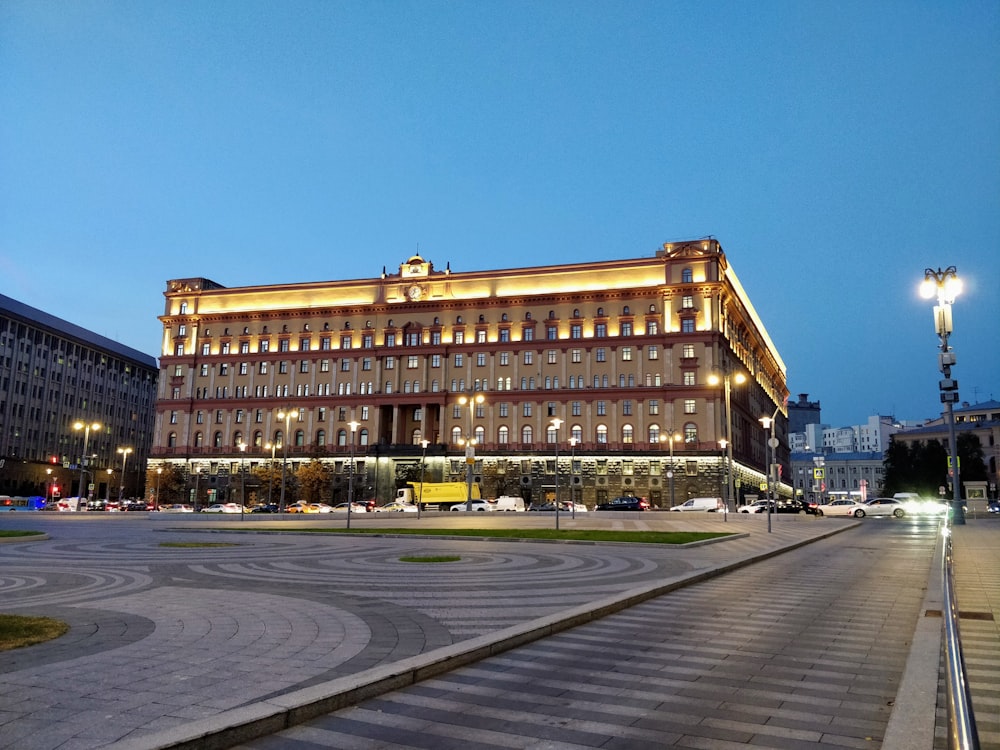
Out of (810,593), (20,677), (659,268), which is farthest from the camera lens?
(659,268)

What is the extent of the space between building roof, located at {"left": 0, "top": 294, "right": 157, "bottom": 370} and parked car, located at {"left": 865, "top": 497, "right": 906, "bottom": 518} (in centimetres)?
10794

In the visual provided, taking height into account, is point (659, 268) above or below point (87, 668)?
above

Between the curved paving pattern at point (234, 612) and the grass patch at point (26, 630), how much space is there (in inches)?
8.9

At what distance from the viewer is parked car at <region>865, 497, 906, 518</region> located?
58125 mm

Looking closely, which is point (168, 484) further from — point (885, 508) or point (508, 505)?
point (885, 508)

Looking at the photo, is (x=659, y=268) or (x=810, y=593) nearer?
(x=810, y=593)

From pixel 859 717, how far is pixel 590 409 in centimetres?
8728

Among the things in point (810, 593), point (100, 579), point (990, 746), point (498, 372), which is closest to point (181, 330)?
point (498, 372)

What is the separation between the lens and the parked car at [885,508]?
191ft

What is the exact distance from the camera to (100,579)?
15781 millimetres

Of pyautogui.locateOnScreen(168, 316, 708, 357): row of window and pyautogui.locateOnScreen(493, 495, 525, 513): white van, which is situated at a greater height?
pyautogui.locateOnScreen(168, 316, 708, 357): row of window

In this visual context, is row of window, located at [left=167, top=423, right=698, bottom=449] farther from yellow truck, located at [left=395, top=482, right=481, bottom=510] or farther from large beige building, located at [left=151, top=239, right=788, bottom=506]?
yellow truck, located at [left=395, top=482, right=481, bottom=510]

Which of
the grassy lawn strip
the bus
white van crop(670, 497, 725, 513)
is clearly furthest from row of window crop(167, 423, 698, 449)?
the grassy lawn strip

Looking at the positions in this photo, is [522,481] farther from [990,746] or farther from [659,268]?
[990,746]
